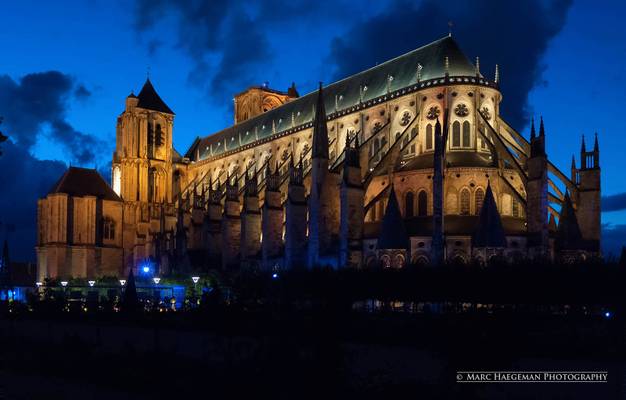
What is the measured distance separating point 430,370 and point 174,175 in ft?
231

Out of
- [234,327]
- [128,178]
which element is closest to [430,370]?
[234,327]

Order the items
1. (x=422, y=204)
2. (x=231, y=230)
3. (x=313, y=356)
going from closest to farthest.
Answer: (x=313, y=356) < (x=422, y=204) < (x=231, y=230)

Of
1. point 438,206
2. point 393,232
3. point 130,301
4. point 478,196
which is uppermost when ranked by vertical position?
point 478,196

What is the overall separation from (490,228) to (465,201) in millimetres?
6244

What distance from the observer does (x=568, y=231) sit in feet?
150

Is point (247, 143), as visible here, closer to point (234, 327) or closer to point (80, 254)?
point (80, 254)

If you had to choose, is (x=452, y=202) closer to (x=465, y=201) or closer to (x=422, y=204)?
(x=465, y=201)

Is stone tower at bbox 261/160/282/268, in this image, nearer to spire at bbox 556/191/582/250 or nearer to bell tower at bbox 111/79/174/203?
spire at bbox 556/191/582/250

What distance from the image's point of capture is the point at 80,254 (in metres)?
77.5

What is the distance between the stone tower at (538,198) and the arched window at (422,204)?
7.42m

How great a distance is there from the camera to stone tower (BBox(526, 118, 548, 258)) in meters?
43.3

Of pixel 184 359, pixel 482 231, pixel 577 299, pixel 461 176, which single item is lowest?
pixel 184 359

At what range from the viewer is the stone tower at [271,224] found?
54.5 metres

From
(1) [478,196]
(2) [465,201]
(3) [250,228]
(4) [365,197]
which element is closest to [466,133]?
(1) [478,196]
